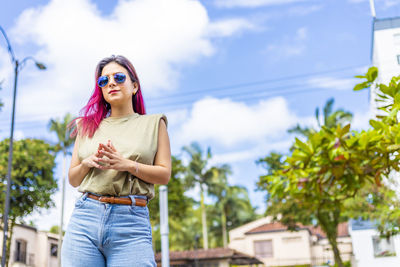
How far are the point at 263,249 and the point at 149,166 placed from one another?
45.4 meters

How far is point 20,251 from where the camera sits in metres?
35.4

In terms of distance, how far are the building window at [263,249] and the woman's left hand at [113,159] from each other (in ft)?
148

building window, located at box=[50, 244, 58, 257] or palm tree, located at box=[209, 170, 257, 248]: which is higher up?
palm tree, located at box=[209, 170, 257, 248]

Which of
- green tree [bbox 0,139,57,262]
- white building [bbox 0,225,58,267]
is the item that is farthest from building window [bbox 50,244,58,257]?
green tree [bbox 0,139,57,262]

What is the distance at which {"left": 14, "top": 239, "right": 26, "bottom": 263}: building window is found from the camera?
35.0 meters

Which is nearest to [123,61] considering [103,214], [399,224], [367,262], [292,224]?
[103,214]

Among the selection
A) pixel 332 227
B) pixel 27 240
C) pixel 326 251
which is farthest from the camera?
pixel 326 251

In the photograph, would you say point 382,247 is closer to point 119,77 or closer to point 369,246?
point 369,246

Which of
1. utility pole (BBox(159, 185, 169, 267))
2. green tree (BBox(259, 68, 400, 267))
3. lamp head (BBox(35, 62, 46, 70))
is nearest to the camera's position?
green tree (BBox(259, 68, 400, 267))

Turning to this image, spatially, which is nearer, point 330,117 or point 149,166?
point 149,166

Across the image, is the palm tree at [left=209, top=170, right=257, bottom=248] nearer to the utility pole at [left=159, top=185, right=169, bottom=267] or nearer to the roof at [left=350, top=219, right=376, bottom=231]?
the roof at [left=350, top=219, right=376, bottom=231]

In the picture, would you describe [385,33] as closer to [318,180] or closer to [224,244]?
[318,180]

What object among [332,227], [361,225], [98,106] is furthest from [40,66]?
[361,225]

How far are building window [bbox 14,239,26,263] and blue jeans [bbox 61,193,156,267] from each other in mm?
35512
